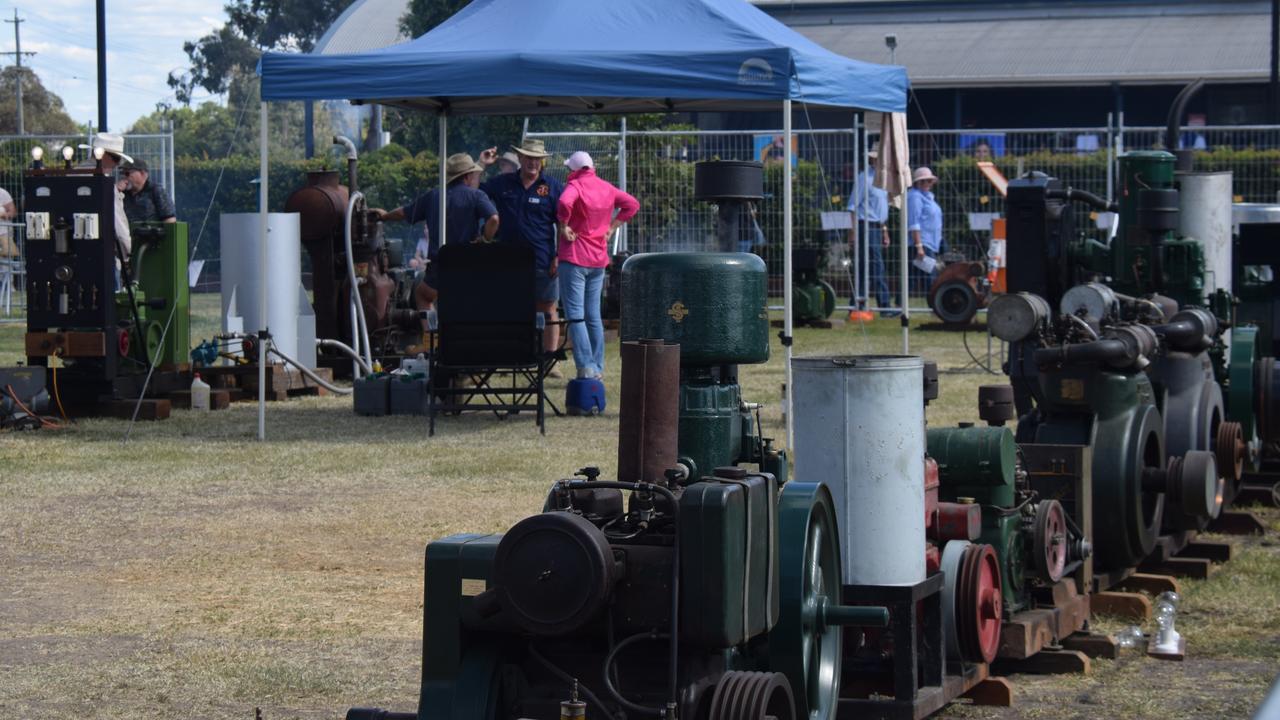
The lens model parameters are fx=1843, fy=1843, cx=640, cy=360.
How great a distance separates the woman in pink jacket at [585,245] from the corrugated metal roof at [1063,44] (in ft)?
71.6

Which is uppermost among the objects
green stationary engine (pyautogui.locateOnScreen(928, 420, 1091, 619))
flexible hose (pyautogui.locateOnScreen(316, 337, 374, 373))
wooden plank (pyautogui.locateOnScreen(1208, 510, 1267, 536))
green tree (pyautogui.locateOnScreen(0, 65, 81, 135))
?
green tree (pyautogui.locateOnScreen(0, 65, 81, 135))

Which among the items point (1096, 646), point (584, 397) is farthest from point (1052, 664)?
point (584, 397)

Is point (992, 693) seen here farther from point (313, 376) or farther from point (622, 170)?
point (622, 170)

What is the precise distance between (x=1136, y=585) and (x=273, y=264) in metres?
8.20

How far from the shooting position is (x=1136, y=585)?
725 centimetres

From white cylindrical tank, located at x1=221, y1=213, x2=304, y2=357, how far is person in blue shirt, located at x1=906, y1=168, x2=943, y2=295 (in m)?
7.88

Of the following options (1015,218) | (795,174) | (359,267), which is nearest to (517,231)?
(359,267)

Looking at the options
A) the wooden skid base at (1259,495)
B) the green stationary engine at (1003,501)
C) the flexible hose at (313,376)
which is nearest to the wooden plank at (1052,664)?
the green stationary engine at (1003,501)

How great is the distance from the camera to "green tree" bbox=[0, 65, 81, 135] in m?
57.1

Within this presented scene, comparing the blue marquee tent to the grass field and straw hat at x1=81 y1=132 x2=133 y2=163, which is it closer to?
the grass field

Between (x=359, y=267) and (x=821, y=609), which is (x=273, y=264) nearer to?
(x=359, y=267)

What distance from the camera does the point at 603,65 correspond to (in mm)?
10734

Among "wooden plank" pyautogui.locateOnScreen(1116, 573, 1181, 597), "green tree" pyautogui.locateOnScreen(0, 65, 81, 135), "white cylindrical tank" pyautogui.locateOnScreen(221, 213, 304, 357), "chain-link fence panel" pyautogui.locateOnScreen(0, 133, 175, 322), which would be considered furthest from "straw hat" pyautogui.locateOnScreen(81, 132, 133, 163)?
"green tree" pyautogui.locateOnScreen(0, 65, 81, 135)

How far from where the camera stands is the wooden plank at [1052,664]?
583 centimetres
